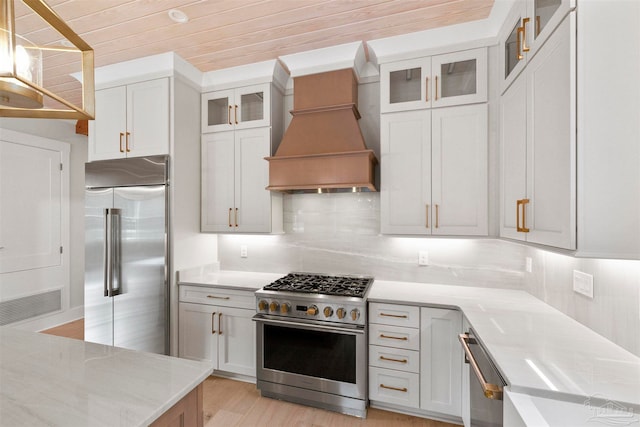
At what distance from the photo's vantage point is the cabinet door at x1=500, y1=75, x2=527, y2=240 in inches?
63.9

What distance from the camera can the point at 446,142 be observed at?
2.20 meters

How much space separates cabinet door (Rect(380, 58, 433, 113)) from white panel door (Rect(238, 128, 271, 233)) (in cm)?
107

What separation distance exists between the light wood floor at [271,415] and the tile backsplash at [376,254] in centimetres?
103

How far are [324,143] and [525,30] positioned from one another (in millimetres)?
1391

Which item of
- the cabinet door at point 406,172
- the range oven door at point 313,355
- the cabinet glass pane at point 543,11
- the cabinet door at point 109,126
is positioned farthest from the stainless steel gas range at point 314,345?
the cabinet door at point 109,126

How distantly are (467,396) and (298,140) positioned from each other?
2.12 meters

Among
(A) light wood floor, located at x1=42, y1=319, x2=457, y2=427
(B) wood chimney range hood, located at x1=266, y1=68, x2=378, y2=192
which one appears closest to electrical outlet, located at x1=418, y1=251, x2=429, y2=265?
(B) wood chimney range hood, located at x1=266, y1=68, x2=378, y2=192

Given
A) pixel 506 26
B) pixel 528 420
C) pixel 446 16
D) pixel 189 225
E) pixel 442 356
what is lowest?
pixel 442 356

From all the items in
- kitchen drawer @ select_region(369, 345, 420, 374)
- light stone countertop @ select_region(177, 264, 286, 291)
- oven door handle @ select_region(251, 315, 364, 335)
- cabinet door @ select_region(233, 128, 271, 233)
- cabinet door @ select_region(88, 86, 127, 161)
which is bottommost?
kitchen drawer @ select_region(369, 345, 420, 374)

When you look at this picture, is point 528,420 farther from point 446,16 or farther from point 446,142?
point 446,16

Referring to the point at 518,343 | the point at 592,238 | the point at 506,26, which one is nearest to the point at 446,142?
the point at 506,26

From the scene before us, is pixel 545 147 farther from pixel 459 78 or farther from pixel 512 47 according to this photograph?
pixel 459 78

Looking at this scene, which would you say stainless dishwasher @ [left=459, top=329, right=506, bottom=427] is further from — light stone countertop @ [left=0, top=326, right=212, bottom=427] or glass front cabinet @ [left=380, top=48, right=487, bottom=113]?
glass front cabinet @ [left=380, top=48, right=487, bottom=113]

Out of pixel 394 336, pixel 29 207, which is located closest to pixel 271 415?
pixel 394 336
